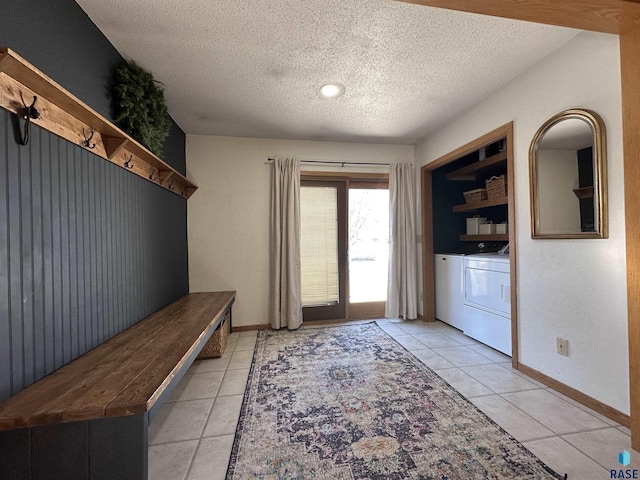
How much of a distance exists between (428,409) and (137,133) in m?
2.70

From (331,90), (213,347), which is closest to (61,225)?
(213,347)

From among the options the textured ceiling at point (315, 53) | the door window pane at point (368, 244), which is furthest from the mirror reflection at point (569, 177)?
the door window pane at point (368, 244)

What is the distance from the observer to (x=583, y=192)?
1.78m

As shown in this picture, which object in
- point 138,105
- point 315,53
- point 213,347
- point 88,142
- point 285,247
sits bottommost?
point 213,347

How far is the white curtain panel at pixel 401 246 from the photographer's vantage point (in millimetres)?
3605

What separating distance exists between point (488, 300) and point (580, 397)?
1027 millimetres

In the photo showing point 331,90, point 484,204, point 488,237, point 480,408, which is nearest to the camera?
point 480,408

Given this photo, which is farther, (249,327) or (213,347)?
(249,327)

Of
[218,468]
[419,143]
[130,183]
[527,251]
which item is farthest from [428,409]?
[419,143]

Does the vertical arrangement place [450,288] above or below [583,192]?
below

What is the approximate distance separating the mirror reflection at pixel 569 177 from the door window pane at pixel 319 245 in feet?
7.17

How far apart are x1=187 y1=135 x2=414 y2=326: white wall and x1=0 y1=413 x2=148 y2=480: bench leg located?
2.45 meters

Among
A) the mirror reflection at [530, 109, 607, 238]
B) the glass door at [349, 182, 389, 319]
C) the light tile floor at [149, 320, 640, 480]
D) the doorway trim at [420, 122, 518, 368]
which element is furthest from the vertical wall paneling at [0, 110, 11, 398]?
the glass door at [349, 182, 389, 319]

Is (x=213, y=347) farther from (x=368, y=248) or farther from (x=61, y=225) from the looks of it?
(x=368, y=248)
